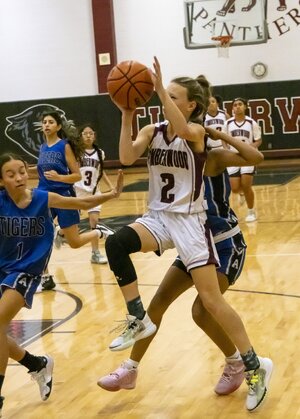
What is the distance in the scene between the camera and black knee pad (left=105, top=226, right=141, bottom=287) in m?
4.37

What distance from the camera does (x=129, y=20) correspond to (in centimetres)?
1972

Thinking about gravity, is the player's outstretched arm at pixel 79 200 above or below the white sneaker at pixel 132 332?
above

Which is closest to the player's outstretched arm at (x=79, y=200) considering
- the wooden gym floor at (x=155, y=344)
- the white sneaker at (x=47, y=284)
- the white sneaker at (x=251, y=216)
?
the wooden gym floor at (x=155, y=344)

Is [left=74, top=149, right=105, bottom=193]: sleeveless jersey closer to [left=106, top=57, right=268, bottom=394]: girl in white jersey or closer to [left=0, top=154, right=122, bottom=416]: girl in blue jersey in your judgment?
[left=0, top=154, right=122, bottom=416]: girl in blue jersey

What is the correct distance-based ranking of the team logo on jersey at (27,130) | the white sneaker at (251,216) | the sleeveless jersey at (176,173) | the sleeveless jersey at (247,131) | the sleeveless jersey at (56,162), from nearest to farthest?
the sleeveless jersey at (176,173)
the sleeveless jersey at (56,162)
the white sneaker at (251,216)
the sleeveless jersey at (247,131)
the team logo on jersey at (27,130)

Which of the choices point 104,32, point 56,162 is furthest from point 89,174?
point 104,32

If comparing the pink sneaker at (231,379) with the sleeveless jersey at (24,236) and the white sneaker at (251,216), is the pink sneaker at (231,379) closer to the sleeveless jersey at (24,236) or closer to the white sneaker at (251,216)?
the sleeveless jersey at (24,236)

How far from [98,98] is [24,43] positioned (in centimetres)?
254

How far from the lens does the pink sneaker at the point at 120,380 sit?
4738 mm

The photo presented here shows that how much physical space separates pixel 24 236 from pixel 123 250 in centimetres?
74

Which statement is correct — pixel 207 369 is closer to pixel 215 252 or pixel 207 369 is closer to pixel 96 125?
pixel 215 252

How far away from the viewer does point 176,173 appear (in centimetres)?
450

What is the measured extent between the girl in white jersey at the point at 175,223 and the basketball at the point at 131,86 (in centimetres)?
6

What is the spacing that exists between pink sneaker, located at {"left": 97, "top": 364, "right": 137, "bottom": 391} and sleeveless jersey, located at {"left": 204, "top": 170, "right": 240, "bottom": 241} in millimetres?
951
